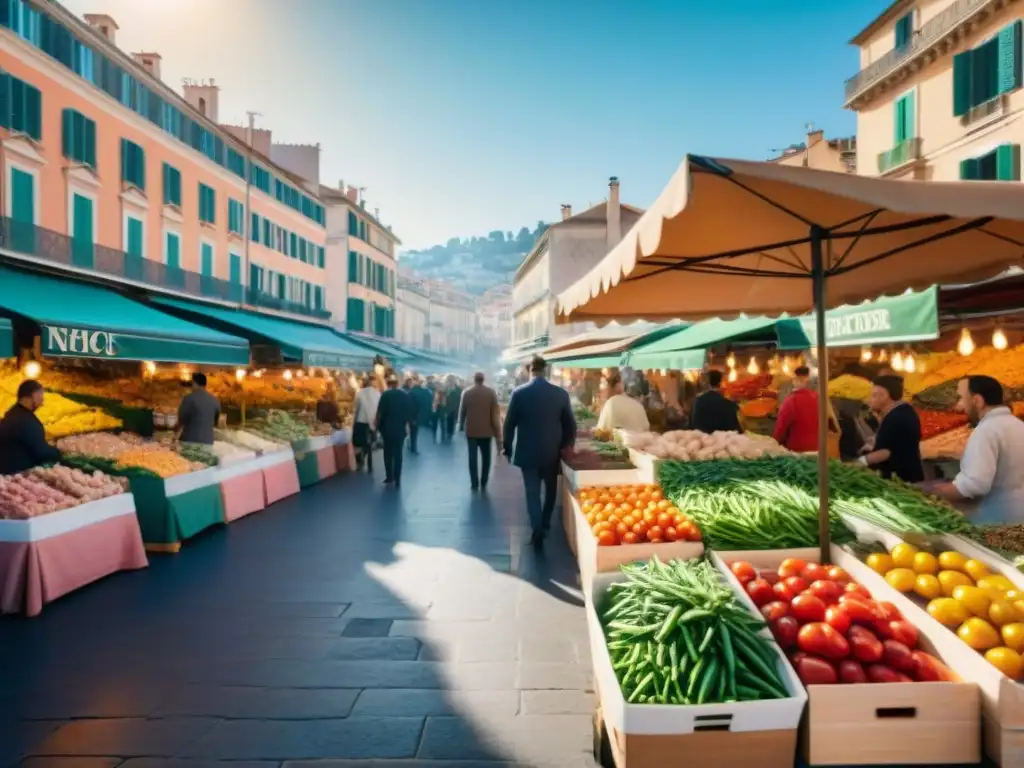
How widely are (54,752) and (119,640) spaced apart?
57.1 inches

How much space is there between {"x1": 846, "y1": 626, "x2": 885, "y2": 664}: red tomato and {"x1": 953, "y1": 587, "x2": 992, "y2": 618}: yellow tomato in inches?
17.2

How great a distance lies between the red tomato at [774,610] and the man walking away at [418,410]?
13.0m

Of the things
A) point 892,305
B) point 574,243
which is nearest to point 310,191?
point 574,243

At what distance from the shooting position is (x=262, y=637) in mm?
4547

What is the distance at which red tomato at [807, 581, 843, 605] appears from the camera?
10.6 feet

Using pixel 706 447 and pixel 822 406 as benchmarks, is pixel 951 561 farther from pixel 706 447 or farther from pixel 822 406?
pixel 706 447

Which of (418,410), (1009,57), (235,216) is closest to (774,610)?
(418,410)

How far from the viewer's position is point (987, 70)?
18.4 metres

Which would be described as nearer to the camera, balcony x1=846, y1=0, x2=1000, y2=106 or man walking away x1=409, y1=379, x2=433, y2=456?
man walking away x1=409, y1=379, x2=433, y2=456

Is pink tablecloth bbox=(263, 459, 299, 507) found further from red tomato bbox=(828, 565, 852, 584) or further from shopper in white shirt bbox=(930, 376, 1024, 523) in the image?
shopper in white shirt bbox=(930, 376, 1024, 523)

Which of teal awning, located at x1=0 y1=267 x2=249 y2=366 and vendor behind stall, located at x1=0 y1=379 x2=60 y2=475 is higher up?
teal awning, located at x1=0 y1=267 x2=249 y2=366

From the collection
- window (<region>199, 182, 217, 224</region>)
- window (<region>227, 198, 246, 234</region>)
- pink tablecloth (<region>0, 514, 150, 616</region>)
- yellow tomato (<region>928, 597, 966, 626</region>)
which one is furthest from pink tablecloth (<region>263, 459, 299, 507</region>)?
window (<region>227, 198, 246, 234</region>)

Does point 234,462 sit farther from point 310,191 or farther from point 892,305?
point 310,191

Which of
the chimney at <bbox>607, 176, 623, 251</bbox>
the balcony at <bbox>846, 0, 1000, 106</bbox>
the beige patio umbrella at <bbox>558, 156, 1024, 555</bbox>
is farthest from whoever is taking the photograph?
the chimney at <bbox>607, 176, 623, 251</bbox>
